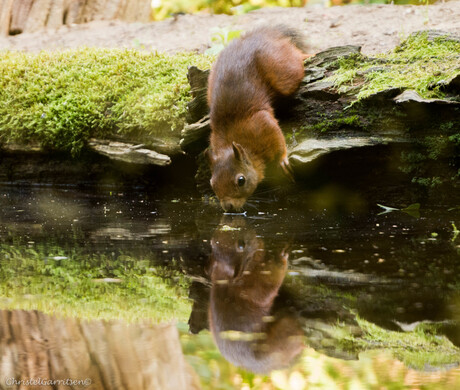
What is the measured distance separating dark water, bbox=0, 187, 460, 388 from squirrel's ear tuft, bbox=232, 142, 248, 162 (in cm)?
48

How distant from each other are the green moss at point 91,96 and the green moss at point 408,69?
1.64 m

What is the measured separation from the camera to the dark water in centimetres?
193

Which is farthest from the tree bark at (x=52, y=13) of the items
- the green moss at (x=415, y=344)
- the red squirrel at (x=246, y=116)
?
the green moss at (x=415, y=344)

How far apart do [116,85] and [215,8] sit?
7.06 metres

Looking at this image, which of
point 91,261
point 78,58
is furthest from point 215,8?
point 91,261

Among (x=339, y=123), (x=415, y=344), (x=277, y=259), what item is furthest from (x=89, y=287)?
(x=339, y=123)

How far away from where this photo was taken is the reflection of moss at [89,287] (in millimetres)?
2230

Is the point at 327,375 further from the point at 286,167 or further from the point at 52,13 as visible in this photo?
the point at 52,13

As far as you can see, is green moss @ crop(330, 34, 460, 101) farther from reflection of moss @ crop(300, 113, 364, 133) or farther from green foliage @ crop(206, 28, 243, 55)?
green foliage @ crop(206, 28, 243, 55)

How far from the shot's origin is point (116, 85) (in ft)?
19.2

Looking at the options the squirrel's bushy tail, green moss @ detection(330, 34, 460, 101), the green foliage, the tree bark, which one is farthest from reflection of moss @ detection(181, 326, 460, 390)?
the tree bark

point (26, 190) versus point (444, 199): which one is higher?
point (444, 199)

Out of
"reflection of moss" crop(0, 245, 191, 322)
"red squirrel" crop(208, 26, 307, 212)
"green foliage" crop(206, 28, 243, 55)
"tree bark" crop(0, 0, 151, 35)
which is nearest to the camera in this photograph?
"reflection of moss" crop(0, 245, 191, 322)

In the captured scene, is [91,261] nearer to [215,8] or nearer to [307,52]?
[307,52]
